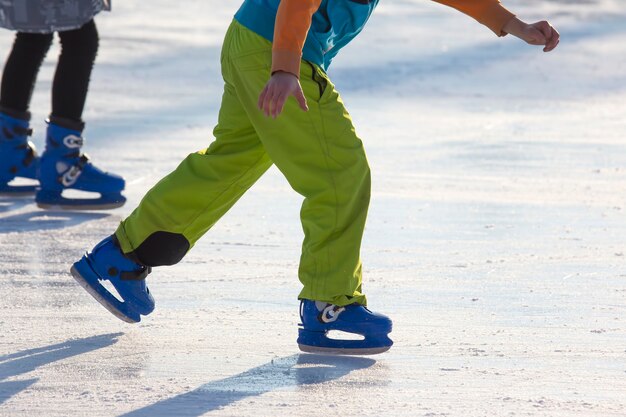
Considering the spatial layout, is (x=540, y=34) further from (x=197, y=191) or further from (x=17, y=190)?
(x=17, y=190)

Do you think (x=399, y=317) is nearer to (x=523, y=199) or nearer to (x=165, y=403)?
(x=165, y=403)

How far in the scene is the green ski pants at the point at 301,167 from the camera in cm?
334

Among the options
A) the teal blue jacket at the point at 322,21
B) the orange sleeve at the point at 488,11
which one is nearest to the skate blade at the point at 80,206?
the teal blue jacket at the point at 322,21

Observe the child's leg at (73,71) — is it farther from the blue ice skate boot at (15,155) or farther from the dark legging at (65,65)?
the blue ice skate boot at (15,155)

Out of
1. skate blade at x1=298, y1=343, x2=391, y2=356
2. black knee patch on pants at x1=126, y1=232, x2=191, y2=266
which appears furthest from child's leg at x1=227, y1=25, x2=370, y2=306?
black knee patch on pants at x1=126, y1=232, x2=191, y2=266

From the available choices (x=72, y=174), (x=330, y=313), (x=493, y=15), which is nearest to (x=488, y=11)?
(x=493, y=15)

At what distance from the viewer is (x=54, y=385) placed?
312 centimetres

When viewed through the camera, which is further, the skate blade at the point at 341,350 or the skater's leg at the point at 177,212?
the skater's leg at the point at 177,212

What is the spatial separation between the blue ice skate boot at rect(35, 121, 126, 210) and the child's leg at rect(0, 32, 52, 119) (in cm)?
23

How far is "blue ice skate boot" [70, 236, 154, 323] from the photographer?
358 centimetres

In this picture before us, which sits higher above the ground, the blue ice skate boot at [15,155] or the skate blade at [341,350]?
the skate blade at [341,350]

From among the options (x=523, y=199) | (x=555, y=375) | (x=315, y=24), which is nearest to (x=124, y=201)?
(x=523, y=199)

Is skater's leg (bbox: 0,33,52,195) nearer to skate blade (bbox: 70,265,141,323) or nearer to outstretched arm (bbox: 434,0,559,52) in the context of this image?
skate blade (bbox: 70,265,141,323)

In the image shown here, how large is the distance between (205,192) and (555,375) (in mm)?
964
